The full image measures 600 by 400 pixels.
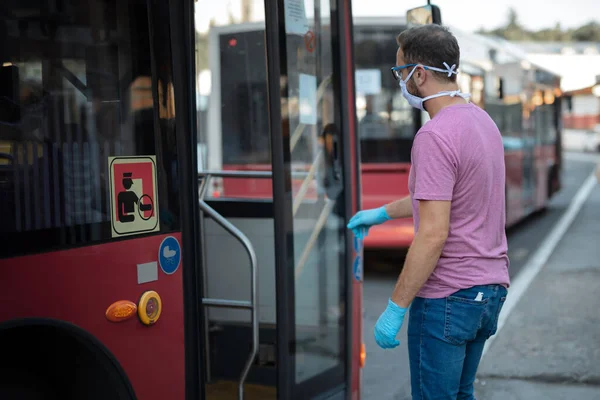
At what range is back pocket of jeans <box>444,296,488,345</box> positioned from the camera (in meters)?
2.76

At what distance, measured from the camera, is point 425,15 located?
400cm

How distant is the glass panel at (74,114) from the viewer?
2471 mm

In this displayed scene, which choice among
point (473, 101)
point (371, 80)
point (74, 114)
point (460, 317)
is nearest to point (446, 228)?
point (460, 317)

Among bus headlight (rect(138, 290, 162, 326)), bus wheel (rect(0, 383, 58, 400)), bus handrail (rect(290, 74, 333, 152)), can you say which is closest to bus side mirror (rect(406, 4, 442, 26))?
bus handrail (rect(290, 74, 333, 152))

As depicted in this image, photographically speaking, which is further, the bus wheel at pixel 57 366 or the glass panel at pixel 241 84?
the glass panel at pixel 241 84

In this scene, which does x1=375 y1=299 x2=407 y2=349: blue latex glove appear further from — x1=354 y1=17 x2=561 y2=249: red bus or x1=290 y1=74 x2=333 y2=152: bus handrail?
x1=354 y1=17 x2=561 y2=249: red bus

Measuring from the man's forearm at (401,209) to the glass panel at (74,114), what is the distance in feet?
2.85

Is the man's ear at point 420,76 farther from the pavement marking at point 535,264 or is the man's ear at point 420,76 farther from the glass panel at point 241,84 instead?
the pavement marking at point 535,264

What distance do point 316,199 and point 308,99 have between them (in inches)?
20.4

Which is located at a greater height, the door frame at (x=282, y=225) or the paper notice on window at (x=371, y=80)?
the paper notice on window at (x=371, y=80)

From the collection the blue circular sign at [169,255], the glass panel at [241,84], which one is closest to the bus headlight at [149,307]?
the blue circular sign at [169,255]

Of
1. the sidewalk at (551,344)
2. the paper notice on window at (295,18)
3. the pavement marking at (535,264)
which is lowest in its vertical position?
the sidewalk at (551,344)

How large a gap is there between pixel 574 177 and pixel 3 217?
30866 mm

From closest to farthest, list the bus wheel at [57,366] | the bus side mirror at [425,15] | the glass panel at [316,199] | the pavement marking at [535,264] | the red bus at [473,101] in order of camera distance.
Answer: the bus wheel at [57,366] < the glass panel at [316,199] < the bus side mirror at [425,15] < the pavement marking at [535,264] < the red bus at [473,101]
